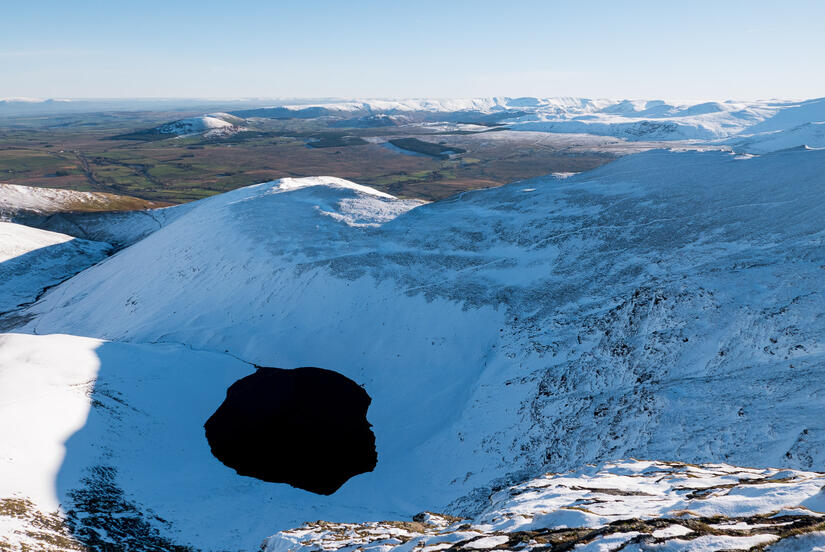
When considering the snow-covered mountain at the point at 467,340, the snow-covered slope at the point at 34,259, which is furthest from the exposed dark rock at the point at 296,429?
the snow-covered slope at the point at 34,259

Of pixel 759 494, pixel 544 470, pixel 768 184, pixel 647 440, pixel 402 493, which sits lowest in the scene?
pixel 402 493

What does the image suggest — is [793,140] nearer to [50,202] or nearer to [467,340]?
[467,340]

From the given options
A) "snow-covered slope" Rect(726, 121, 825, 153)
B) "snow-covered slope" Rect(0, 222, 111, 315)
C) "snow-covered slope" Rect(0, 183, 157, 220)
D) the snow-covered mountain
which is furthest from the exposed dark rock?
"snow-covered slope" Rect(726, 121, 825, 153)

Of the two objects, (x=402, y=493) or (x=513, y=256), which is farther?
(x=513, y=256)

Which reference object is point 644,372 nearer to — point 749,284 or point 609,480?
point 749,284

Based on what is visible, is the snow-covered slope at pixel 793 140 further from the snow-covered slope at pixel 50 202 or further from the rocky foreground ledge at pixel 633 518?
the snow-covered slope at pixel 50 202

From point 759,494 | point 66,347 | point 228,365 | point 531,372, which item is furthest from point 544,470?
point 66,347
